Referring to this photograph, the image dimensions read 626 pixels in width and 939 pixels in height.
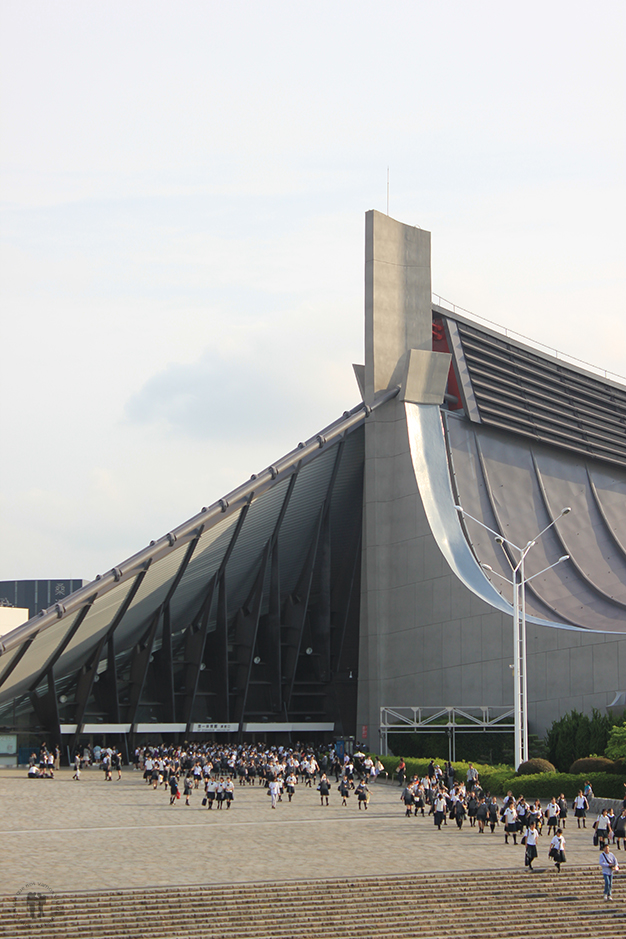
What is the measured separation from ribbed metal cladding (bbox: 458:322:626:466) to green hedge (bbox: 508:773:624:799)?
26934 mm

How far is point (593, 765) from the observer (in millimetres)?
33938

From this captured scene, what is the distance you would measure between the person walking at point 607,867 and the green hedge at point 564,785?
11093 millimetres

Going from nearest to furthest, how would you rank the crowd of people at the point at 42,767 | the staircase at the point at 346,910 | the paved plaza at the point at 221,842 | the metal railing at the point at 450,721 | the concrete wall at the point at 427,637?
the staircase at the point at 346,910
the paved plaza at the point at 221,842
the crowd of people at the point at 42,767
the concrete wall at the point at 427,637
the metal railing at the point at 450,721

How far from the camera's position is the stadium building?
45.5 metres

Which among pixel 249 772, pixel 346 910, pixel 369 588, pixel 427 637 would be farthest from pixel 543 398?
pixel 346 910

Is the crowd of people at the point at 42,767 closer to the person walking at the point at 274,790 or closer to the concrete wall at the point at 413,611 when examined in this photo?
the person walking at the point at 274,790

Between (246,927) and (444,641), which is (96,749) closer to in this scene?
(444,641)

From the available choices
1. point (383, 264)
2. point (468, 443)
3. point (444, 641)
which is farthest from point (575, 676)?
point (383, 264)

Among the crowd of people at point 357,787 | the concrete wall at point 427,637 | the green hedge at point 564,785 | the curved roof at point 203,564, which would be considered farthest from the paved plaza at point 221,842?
the concrete wall at point 427,637

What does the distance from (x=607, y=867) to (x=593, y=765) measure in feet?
42.3

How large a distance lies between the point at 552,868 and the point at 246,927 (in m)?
7.35

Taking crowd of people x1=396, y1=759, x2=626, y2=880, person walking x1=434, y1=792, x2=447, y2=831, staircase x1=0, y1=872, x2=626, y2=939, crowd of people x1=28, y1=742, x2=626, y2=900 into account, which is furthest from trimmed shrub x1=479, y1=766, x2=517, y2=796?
staircase x1=0, y1=872, x2=626, y2=939

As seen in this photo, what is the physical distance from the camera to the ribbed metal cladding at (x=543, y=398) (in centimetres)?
5850

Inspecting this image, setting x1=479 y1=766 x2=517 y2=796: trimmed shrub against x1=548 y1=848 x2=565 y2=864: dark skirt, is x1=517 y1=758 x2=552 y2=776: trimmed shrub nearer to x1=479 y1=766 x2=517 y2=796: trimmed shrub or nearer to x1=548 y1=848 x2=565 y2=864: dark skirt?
x1=479 y1=766 x2=517 y2=796: trimmed shrub
